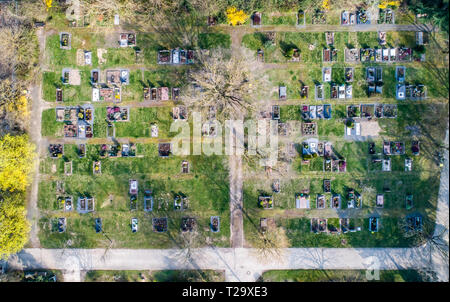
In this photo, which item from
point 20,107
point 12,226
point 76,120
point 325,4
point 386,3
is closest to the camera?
point 12,226

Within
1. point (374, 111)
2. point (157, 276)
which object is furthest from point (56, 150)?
point (374, 111)

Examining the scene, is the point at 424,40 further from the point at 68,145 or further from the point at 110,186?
the point at 68,145

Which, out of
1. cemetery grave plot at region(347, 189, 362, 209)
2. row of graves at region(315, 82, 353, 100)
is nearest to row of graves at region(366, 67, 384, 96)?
row of graves at region(315, 82, 353, 100)

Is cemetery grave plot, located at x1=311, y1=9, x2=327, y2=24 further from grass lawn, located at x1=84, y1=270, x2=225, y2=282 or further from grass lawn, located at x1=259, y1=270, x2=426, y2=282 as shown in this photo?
grass lawn, located at x1=84, y1=270, x2=225, y2=282

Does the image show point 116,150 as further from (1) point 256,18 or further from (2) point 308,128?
(2) point 308,128

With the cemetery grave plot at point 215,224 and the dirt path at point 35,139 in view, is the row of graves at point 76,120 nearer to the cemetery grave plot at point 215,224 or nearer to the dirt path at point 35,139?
the dirt path at point 35,139

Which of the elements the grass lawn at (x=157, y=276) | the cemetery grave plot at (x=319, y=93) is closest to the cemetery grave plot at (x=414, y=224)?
the cemetery grave plot at (x=319, y=93)
